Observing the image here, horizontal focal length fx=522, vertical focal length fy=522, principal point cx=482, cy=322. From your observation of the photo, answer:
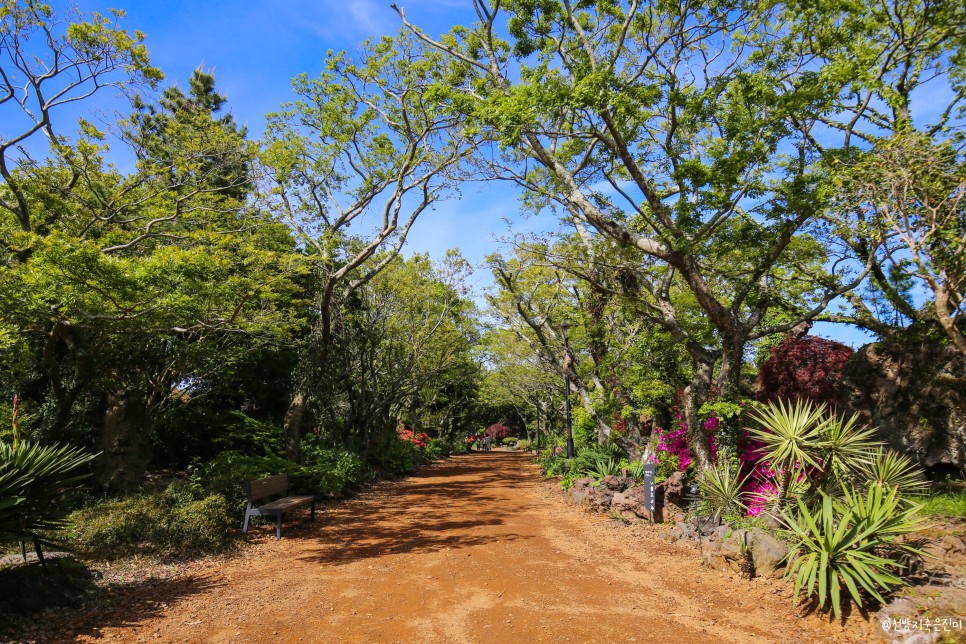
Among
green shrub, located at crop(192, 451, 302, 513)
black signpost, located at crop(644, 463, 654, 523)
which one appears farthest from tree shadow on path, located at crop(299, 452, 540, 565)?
black signpost, located at crop(644, 463, 654, 523)

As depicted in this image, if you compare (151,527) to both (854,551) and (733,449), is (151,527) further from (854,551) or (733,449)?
(733,449)

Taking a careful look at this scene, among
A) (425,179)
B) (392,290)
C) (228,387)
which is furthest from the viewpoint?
(392,290)

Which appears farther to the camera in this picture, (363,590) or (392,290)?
(392,290)

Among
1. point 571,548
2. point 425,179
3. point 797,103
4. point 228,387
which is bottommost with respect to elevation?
point 571,548

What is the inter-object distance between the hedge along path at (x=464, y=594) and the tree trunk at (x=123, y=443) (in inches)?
143

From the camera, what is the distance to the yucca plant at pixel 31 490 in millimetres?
4359

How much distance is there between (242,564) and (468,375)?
23.5 metres

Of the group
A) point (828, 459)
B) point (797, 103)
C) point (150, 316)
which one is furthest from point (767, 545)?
point (150, 316)

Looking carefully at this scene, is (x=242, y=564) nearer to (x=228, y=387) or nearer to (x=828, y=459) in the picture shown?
(x=828, y=459)

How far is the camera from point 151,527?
6574 millimetres

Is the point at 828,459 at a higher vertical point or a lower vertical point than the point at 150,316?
lower

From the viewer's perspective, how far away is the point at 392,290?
16547mm

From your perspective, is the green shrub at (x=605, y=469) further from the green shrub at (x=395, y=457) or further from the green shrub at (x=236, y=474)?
the green shrub at (x=395, y=457)

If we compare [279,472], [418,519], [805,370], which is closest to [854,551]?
[805,370]
